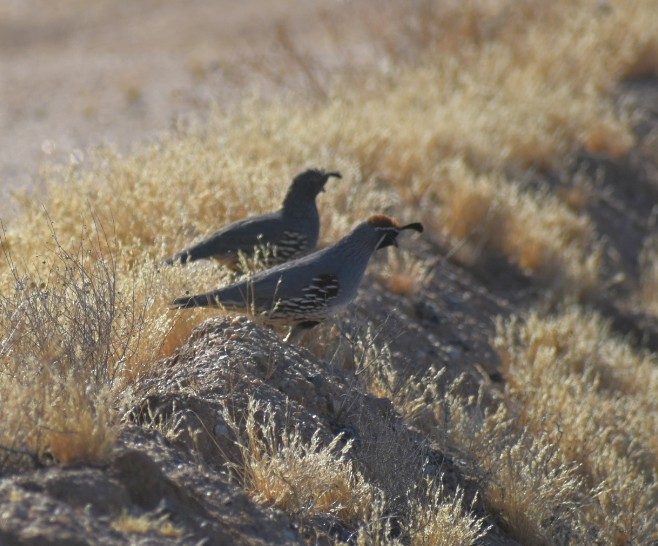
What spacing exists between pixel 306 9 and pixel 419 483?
64.0 feet

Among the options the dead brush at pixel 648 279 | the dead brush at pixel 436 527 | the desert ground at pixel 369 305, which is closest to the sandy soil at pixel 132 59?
the desert ground at pixel 369 305

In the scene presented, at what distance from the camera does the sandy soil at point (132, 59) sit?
1212 cm

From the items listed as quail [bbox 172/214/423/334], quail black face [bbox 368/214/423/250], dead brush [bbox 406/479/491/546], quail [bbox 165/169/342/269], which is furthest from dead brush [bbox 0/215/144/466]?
quail black face [bbox 368/214/423/250]

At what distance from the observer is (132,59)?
62.0ft

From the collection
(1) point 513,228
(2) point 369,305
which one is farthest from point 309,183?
(1) point 513,228

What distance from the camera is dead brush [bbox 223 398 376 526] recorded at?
427 centimetres

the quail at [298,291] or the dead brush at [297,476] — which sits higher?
the quail at [298,291]


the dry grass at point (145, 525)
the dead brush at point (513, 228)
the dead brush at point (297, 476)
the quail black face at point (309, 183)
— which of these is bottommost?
the dead brush at point (513, 228)

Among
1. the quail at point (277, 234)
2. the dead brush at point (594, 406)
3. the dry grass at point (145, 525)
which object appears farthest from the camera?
the quail at point (277, 234)

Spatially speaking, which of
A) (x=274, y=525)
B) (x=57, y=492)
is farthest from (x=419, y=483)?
(x=57, y=492)

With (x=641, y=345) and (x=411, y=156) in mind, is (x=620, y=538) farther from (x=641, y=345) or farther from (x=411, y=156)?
(x=411, y=156)

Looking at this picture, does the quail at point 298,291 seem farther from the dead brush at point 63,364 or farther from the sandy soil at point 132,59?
the sandy soil at point 132,59

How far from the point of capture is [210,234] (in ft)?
21.4

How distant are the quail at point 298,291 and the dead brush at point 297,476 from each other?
908 mm
